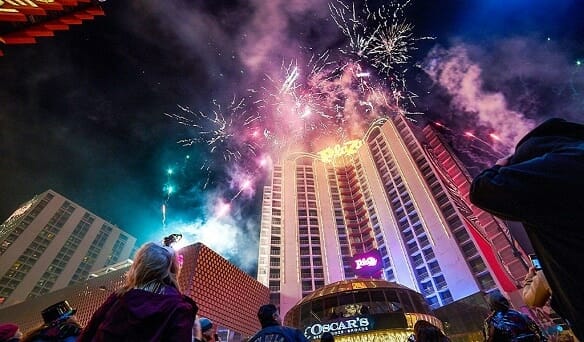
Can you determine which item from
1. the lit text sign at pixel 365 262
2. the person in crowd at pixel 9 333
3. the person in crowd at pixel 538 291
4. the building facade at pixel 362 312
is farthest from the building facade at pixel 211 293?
the person in crowd at pixel 538 291

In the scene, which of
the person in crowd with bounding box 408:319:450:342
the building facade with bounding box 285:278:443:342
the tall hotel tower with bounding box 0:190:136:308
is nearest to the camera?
the person in crowd with bounding box 408:319:450:342

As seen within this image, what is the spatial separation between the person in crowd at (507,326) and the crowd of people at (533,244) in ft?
8.80

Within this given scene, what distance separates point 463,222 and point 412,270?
34.8 ft

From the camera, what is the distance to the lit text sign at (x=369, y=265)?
38469 millimetres

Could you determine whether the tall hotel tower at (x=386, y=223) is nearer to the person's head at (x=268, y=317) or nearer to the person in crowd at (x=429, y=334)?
the person in crowd at (x=429, y=334)

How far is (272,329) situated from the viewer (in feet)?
12.9

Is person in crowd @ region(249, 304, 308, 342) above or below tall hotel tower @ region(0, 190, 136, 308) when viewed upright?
below

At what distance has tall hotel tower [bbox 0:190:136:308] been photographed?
175 ft

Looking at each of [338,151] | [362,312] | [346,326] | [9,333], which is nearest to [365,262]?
[362,312]

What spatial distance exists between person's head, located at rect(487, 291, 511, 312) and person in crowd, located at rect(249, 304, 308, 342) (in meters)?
2.88

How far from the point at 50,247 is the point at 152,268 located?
268 ft

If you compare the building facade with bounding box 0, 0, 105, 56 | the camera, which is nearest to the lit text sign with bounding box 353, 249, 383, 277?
the camera

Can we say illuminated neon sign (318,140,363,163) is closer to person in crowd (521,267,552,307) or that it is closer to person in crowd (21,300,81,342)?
person in crowd (21,300,81,342)

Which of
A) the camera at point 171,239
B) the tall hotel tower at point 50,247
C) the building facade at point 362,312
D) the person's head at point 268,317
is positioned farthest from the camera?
the tall hotel tower at point 50,247
